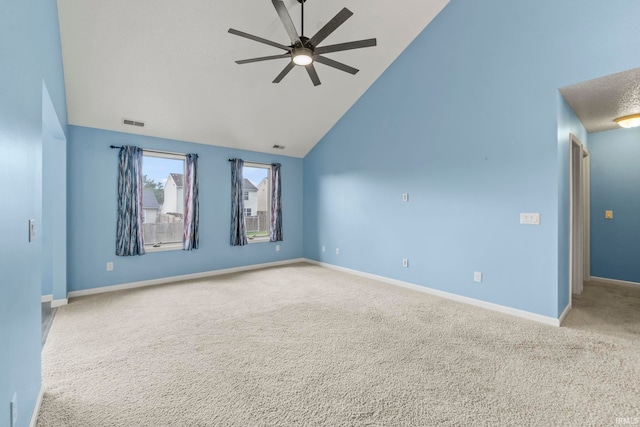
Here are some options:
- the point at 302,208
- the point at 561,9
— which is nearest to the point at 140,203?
the point at 302,208

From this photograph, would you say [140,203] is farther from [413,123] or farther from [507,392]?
[507,392]

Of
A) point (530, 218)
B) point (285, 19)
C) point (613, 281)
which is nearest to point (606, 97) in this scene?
point (530, 218)

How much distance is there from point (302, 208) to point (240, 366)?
481 cm

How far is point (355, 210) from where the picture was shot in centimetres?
563

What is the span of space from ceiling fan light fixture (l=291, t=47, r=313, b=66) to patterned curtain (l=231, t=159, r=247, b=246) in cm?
318

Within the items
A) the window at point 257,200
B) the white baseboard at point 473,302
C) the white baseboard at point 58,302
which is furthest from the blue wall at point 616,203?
the white baseboard at point 58,302

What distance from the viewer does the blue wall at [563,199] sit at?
3.27 m

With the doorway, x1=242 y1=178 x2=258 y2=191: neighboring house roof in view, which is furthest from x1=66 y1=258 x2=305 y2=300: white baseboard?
the doorway

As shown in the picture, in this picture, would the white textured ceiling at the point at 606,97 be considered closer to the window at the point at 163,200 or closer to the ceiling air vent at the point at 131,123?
the ceiling air vent at the point at 131,123

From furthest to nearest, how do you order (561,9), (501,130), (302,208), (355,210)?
(302,208) → (355,210) → (501,130) → (561,9)

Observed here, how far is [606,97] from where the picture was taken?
339 cm

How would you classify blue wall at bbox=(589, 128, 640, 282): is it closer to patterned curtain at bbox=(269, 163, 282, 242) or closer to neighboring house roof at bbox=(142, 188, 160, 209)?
patterned curtain at bbox=(269, 163, 282, 242)

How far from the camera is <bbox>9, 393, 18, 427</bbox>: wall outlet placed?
1.36 m

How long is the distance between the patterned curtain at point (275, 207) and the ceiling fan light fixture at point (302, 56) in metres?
3.53
